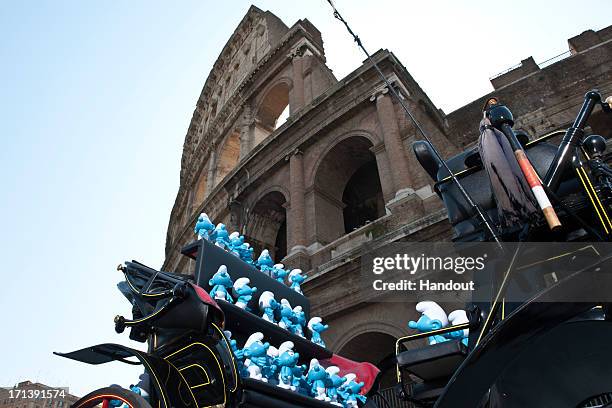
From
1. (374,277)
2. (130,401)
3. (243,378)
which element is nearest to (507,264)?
(243,378)

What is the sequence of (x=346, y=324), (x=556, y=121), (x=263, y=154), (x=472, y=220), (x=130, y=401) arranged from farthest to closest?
1. (x=556, y=121)
2. (x=263, y=154)
3. (x=346, y=324)
4. (x=472, y=220)
5. (x=130, y=401)

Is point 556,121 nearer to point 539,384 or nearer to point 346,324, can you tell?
point 346,324

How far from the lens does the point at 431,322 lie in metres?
2.82

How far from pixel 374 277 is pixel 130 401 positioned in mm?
7030

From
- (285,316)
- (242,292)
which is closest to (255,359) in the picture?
(242,292)

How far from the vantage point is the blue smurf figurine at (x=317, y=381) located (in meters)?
3.02

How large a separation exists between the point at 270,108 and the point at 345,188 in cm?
613

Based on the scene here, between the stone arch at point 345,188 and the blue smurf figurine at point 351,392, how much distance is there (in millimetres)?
7483

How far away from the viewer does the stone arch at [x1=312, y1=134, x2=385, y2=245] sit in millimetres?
11523

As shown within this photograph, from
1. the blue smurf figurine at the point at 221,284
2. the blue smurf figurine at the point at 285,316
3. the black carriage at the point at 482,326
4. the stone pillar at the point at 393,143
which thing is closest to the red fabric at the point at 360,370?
the black carriage at the point at 482,326

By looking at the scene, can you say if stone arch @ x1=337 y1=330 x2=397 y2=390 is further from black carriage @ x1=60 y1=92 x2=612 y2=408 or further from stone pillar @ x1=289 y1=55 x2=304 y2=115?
stone pillar @ x1=289 y1=55 x2=304 y2=115

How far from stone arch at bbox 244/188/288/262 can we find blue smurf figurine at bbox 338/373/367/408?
9.70 meters

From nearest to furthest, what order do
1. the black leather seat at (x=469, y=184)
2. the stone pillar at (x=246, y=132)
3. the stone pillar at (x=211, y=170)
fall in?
the black leather seat at (x=469, y=184)
the stone pillar at (x=246, y=132)
the stone pillar at (x=211, y=170)

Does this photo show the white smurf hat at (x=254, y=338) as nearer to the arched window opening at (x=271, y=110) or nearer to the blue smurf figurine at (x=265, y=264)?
the blue smurf figurine at (x=265, y=264)
